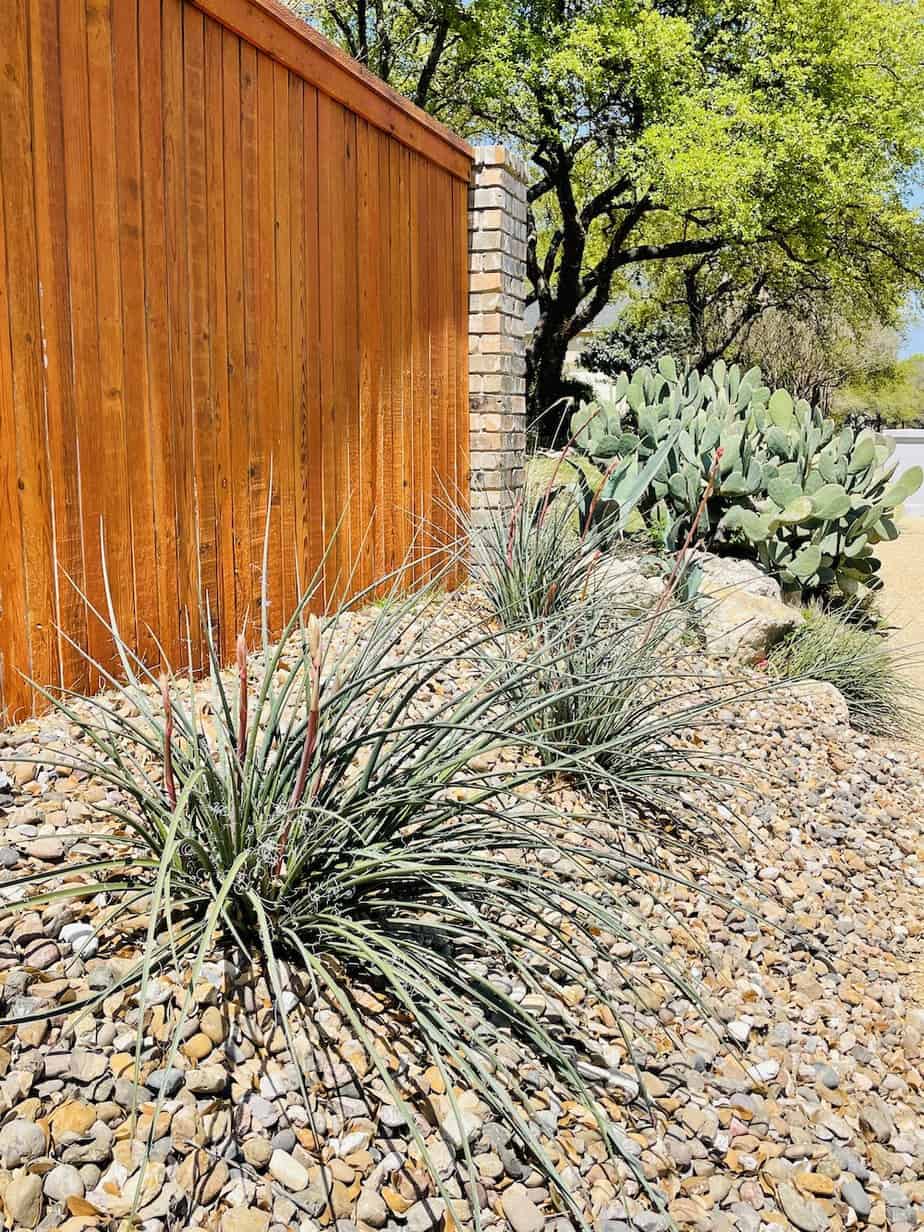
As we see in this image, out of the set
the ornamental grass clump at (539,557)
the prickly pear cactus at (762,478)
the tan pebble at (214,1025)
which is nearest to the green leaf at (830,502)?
the prickly pear cactus at (762,478)

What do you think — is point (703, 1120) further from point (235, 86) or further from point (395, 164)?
point (395, 164)

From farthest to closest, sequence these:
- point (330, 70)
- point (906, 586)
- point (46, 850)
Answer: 1. point (906, 586)
2. point (330, 70)
3. point (46, 850)

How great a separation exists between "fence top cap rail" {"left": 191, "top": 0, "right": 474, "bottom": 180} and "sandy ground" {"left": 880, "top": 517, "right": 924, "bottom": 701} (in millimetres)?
3725

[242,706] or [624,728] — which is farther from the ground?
[242,706]

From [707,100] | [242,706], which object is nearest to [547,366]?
[707,100]

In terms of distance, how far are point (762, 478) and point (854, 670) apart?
114 centimetres

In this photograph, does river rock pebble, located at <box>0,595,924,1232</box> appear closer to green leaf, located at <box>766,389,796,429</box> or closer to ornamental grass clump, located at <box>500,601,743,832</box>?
ornamental grass clump, located at <box>500,601,743,832</box>

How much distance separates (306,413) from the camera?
14.7 feet

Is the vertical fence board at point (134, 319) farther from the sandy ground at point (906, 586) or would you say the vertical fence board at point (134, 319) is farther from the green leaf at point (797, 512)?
the sandy ground at point (906, 586)

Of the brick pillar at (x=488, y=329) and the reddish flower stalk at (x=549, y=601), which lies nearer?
the reddish flower stalk at (x=549, y=601)

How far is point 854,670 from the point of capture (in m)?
5.66

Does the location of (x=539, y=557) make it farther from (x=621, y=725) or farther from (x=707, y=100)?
(x=707, y=100)

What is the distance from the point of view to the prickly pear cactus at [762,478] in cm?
600

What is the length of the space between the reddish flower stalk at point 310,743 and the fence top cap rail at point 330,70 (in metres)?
2.75
